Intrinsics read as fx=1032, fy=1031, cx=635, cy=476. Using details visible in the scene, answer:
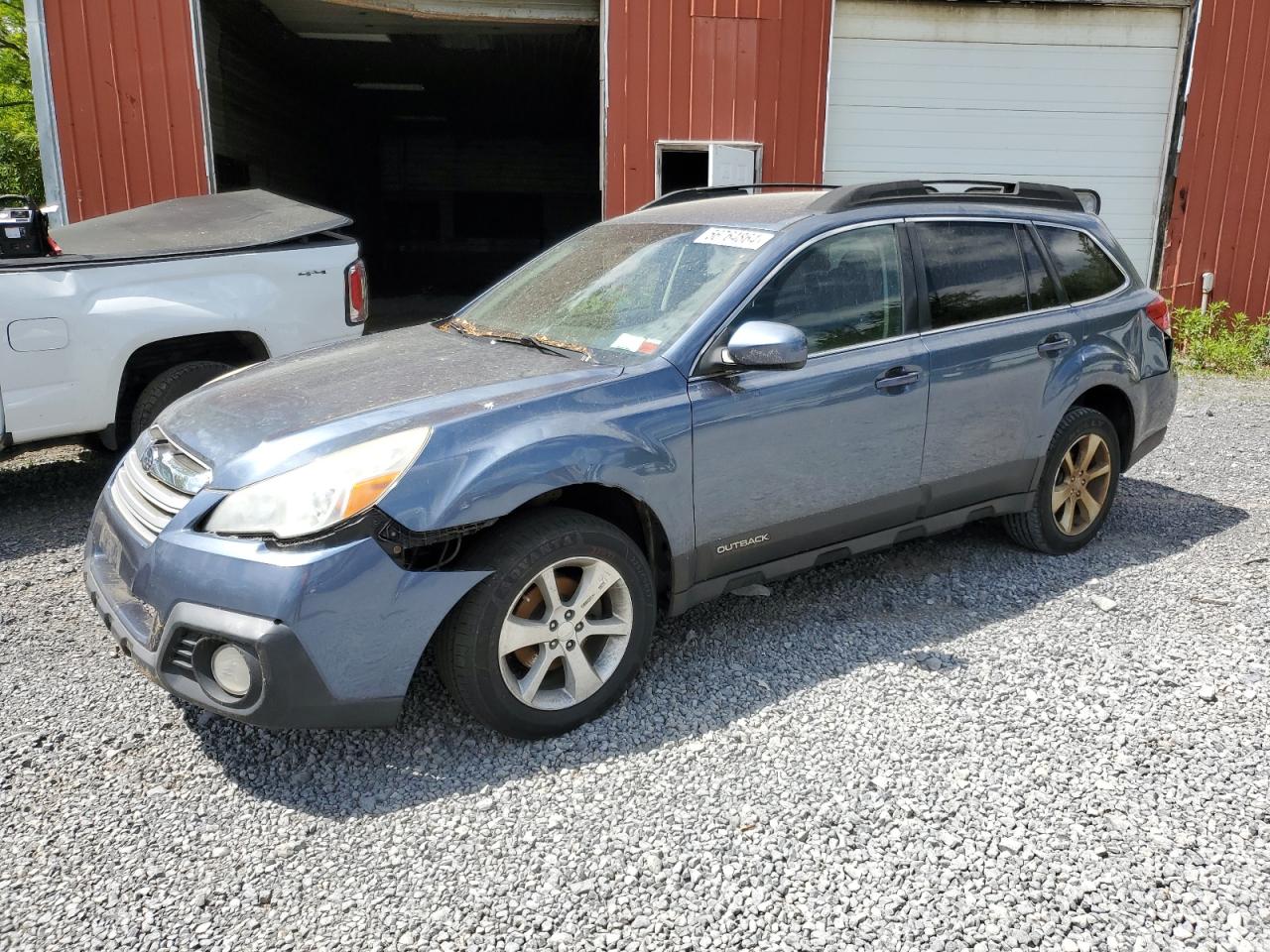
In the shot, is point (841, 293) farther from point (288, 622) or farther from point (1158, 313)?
point (288, 622)

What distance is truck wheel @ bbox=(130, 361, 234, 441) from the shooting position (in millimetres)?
5598

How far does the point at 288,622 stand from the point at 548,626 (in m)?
0.79

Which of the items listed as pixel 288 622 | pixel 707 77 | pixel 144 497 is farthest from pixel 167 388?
pixel 707 77

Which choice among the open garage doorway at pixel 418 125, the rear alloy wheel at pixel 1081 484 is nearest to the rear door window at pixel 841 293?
the rear alloy wheel at pixel 1081 484

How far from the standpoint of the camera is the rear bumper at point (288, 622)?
2.80 metres

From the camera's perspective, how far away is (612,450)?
10.8 ft

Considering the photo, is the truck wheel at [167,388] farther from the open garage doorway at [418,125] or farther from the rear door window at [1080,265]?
the open garage doorway at [418,125]

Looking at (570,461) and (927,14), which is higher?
(927,14)

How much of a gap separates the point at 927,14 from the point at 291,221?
729 cm

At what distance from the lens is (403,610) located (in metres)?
2.94

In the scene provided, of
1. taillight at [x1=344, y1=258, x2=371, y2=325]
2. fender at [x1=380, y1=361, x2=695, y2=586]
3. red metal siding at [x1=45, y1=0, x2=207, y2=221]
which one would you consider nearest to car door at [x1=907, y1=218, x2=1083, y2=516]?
fender at [x1=380, y1=361, x2=695, y2=586]

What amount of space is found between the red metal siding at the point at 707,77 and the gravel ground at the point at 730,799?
684 centimetres

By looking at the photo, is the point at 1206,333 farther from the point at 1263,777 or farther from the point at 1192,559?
the point at 1263,777

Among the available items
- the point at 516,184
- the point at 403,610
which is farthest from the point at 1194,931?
the point at 516,184
